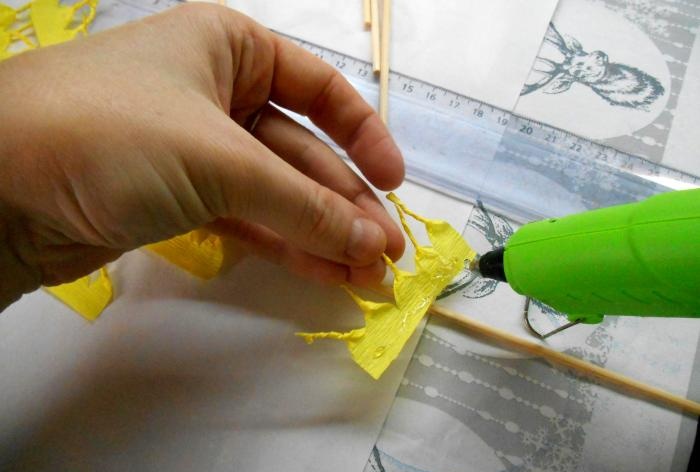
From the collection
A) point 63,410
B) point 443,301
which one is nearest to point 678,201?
point 443,301

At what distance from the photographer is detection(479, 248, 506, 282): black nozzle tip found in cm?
48

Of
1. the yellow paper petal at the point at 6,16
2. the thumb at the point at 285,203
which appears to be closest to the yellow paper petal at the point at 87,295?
the thumb at the point at 285,203

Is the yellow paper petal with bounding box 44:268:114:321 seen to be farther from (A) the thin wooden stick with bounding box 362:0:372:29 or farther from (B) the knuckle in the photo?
(A) the thin wooden stick with bounding box 362:0:372:29

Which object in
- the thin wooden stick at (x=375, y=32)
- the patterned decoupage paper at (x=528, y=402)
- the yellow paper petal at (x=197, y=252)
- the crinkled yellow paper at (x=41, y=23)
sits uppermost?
the thin wooden stick at (x=375, y=32)

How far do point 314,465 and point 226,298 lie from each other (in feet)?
0.68

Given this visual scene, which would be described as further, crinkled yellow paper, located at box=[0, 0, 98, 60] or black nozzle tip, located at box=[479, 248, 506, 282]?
crinkled yellow paper, located at box=[0, 0, 98, 60]

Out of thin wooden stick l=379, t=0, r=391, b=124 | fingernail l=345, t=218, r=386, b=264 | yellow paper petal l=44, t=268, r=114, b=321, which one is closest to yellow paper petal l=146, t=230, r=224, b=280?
yellow paper petal l=44, t=268, r=114, b=321

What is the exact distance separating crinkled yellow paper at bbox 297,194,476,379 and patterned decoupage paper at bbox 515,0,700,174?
0.25 meters

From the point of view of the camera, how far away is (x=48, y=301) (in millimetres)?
593

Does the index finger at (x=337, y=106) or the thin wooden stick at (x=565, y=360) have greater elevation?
the index finger at (x=337, y=106)

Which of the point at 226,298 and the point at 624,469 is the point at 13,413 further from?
the point at 624,469

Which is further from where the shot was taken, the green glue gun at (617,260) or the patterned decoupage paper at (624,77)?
the patterned decoupage paper at (624,77)

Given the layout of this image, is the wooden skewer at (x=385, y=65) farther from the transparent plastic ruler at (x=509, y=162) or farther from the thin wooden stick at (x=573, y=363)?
the thin wooden stick at (x=573, y=363)

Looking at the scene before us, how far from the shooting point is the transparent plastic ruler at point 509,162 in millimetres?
641
